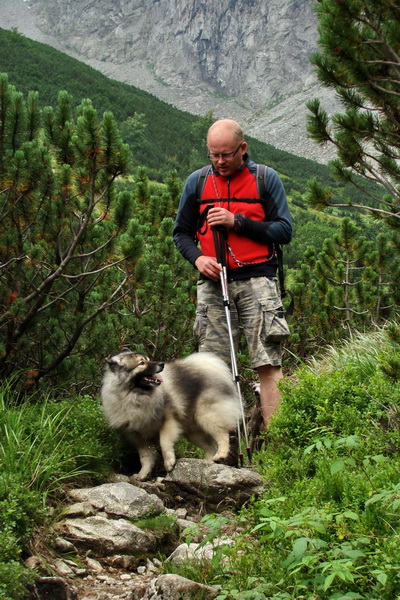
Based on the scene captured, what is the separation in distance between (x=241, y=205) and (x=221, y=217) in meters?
0.33

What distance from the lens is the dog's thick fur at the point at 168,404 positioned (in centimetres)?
500

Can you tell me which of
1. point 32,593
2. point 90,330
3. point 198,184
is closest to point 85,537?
point 32,593

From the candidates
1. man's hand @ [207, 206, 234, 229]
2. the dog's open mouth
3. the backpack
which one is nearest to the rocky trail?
the dog's open mouth

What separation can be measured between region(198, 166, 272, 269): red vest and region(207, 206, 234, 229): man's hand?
0.16 meters

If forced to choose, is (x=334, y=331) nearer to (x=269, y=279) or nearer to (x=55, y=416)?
(x=269, y=279)

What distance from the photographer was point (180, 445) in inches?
244

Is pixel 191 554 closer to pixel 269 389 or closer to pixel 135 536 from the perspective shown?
pixel 135 536

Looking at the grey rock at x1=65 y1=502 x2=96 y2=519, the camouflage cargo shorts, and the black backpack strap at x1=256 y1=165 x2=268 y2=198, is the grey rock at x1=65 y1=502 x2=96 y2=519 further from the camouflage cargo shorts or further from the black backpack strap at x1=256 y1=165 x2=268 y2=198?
the black backpack strap at x1=256 y1=165 x2=268 y2=198

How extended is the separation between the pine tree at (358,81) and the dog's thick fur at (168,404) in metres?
2.84

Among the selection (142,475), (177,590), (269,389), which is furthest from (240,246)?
(177,590)

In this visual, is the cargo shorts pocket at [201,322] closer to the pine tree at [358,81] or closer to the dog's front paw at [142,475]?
the dog's front paw at [142,475]

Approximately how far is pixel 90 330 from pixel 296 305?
437 cm

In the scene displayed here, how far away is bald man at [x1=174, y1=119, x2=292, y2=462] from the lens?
17.4 feet

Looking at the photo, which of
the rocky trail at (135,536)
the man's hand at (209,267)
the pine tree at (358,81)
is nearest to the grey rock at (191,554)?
the rocky trail at (135,536)
